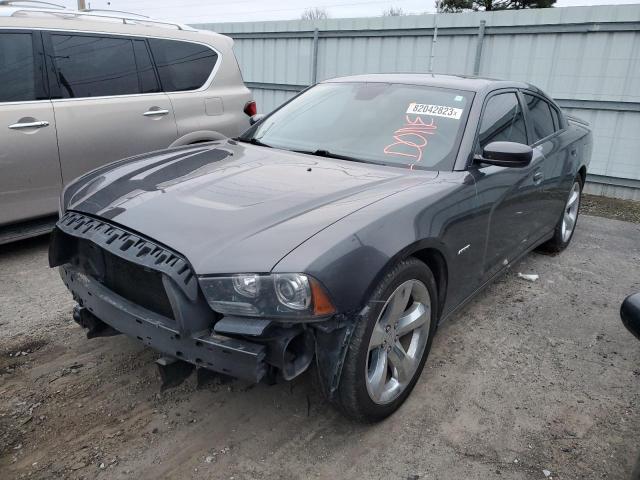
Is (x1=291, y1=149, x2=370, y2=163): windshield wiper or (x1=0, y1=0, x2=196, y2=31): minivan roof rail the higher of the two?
(x1=0, y1=0, x2=196, y2=31): minivan roof rail

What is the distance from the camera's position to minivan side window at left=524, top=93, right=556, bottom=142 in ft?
13.3

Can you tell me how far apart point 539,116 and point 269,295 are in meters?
3.24

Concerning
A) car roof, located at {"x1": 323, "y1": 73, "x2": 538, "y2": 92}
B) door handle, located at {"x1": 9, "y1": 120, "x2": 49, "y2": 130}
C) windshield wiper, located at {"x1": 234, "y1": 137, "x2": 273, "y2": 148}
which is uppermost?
car roof, located at {"x1": 323, "y1": 73, "x2": 538, "y2": 92}

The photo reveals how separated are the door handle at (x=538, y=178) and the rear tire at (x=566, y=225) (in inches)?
41.1

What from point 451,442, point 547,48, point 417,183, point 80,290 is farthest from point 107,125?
Result: point 547,48

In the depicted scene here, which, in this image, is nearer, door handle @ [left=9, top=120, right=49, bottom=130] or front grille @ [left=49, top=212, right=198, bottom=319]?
front grille @ [left=49, top=212, right=198, bottom=319]

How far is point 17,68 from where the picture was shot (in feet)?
13.5

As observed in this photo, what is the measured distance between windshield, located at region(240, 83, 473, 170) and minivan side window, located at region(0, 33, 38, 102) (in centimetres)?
193

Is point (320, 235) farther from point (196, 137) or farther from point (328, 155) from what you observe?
point (196, 137)

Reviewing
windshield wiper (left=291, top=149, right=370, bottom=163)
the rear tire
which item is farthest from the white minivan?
the rear tire

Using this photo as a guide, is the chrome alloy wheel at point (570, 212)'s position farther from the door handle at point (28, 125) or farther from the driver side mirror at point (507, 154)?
the door handle at point (28, 125)

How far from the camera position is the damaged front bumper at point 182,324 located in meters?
1.97

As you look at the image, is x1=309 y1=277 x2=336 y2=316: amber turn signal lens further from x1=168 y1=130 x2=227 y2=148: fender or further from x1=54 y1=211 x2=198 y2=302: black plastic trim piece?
x1=168 y1=130 x2=227 y2=148: fender

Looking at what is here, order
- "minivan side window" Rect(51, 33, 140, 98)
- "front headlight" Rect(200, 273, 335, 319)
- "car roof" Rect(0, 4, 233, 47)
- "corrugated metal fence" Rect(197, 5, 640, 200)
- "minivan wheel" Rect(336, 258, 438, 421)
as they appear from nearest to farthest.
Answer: "front headlight" Rect(200, 273, 335, 319) < "minivan wheel" Rect(336, 258, 438, 421) < "car roof" Rect(0, 4, 233, 47) < "minivan side window" Rect(51, 33, 140, 98) < "corrugated metal fence" Rect(197, 5, 640, 200)
